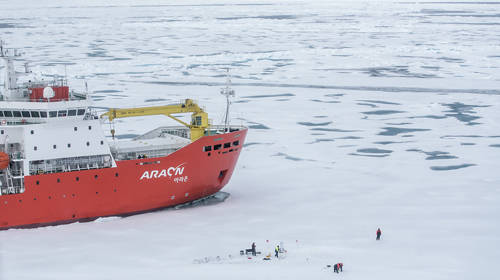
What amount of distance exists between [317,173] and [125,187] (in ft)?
26.6

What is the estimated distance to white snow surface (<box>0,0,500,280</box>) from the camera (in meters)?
16.3

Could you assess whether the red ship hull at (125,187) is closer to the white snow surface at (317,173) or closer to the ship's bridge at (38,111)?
the white snow surface at (317,173)

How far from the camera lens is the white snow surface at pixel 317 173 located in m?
16.3

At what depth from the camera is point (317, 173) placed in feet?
81.7

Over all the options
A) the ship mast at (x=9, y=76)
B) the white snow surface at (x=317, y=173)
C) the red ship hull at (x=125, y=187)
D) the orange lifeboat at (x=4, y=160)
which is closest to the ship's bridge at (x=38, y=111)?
the ship mast at (x=9, y=76)

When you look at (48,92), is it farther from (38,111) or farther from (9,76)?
(9,76)

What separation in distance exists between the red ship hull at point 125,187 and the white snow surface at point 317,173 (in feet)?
1.44

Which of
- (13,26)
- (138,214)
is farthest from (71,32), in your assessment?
(138,214)

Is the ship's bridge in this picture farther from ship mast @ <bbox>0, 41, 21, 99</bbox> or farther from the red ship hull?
the red ship hull

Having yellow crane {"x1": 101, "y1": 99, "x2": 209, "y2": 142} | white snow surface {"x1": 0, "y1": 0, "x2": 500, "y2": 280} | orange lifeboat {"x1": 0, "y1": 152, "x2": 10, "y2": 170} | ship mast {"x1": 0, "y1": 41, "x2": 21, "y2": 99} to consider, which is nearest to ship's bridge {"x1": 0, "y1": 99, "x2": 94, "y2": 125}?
ship mast {"x1": 0, "y1": 41, "x2": 21, "y2": 99}

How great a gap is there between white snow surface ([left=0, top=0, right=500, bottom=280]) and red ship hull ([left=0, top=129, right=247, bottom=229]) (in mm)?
438

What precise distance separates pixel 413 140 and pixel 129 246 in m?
16.7

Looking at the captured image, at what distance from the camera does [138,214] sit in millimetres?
20516

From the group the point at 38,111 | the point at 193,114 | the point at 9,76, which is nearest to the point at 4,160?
the point at 38,111
